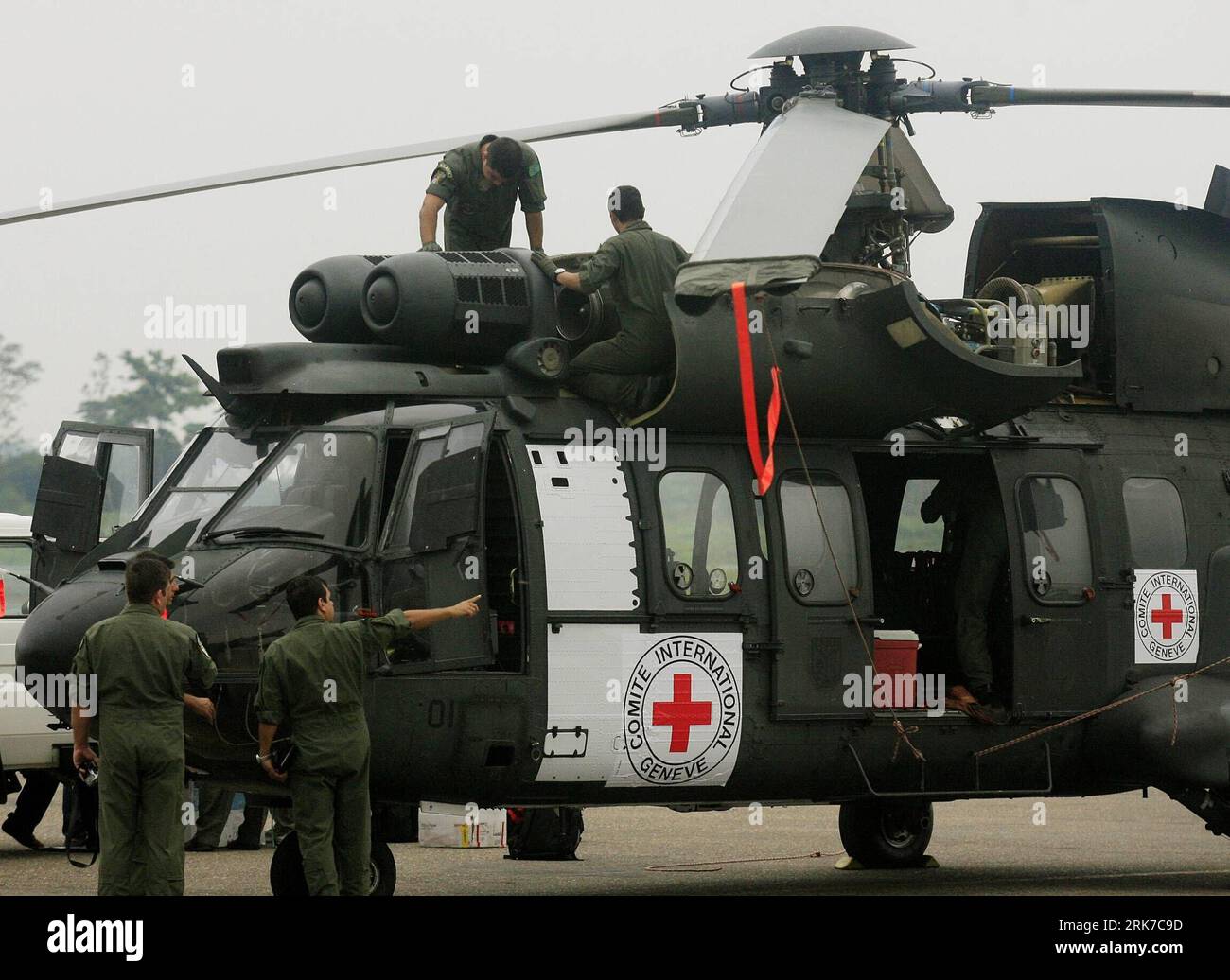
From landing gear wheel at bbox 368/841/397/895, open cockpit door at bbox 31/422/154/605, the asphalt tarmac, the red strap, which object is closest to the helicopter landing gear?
landing gear wheel at bbox 368/841/397/895

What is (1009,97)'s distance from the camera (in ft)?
43.8

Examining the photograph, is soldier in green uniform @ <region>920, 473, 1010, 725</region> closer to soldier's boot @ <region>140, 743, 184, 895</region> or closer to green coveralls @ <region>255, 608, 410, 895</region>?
green coveralls @ <region>255, 608, 410, 895</region>

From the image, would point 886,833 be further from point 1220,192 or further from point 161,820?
point 161,820

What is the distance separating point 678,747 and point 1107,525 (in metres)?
3.22

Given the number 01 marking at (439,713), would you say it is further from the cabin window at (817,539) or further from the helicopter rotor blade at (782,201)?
the helicopter rotor blade at (782,201)

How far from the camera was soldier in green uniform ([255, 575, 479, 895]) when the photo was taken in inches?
372

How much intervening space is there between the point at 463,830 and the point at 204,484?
197 inches

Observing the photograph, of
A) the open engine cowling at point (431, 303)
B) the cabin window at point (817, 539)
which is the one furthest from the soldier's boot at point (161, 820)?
the cabin window at point (817, 539)

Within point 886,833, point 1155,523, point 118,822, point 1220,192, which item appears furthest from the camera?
point 886,833

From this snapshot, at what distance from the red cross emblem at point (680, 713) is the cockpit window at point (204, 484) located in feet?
8.06

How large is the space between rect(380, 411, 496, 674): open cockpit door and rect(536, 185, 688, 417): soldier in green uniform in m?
0.96

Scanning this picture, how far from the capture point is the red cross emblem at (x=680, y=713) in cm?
1092

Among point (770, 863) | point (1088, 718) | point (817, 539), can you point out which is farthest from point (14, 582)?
point (1088, 718)
